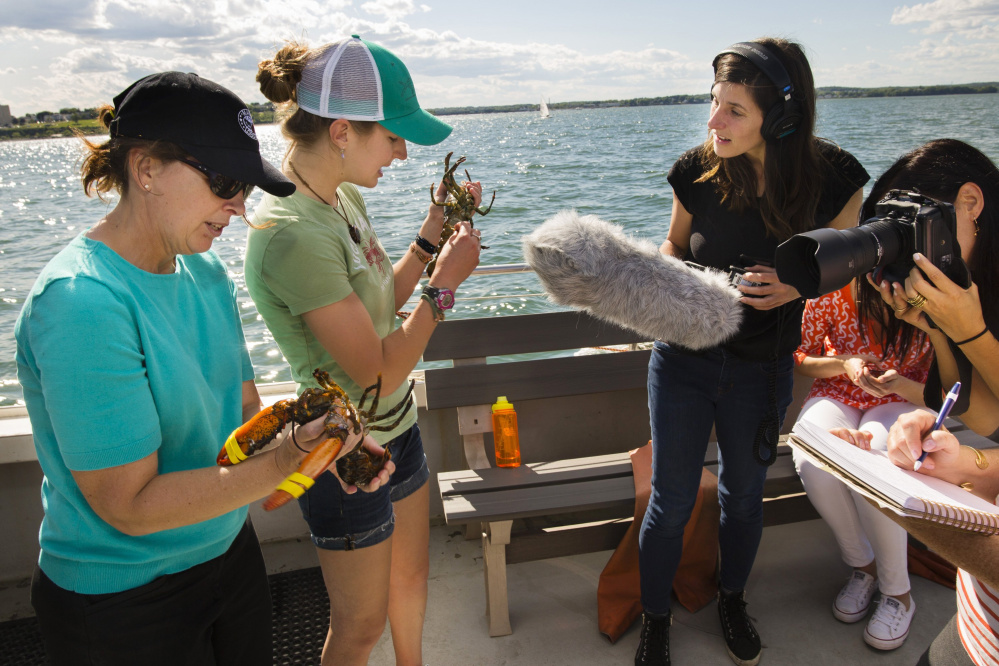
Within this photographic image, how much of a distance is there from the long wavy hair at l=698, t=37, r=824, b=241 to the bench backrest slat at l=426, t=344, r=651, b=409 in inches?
46.0

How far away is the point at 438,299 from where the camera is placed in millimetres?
1693

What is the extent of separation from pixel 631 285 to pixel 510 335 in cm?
112

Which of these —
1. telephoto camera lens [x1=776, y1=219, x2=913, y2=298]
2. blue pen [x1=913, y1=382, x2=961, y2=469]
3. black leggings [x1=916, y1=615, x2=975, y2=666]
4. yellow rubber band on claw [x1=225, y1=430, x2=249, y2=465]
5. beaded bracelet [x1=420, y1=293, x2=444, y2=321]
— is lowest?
black leggings [x1=916, y1=615, x2=975, y2=666]

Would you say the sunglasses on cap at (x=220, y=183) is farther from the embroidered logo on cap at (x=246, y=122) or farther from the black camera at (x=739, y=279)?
the black camera at (x=739, y=279)

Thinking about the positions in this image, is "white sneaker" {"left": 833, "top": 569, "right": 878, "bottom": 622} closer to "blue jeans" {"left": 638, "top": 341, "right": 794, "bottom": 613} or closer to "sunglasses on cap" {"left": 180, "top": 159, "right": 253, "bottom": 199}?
"blue jeans" {"left": 638, "top": 341, "right": 794, "bottom": 613}

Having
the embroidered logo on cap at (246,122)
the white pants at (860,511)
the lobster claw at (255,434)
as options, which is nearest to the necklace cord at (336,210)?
the embroidered logo on cap at (246,122)

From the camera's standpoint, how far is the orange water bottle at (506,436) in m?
2.79

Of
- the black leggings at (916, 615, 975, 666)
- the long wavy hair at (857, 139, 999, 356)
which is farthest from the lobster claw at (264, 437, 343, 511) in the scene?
the long wavy hair at (857, 139, 999, 356)

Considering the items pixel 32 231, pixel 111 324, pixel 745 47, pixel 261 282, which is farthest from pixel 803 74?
pixel 32 231

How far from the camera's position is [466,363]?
2.97m

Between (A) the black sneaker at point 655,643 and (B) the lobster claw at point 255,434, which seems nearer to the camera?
(B) the lobster claw at point 255,434

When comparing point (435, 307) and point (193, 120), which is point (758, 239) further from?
point (193, 120)

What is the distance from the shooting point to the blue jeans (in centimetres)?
210

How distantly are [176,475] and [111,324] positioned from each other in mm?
293
